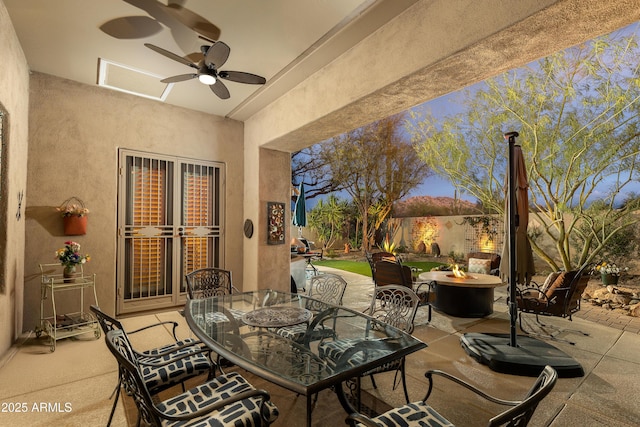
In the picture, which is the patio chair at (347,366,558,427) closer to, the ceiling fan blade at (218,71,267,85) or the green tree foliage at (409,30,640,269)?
the ceiling fan blade at (218,71,267,85)

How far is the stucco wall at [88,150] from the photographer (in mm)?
3947

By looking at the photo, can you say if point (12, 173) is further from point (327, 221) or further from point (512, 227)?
point (327, 221)

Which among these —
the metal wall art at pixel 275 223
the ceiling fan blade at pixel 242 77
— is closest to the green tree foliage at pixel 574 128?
the metal wall art at pixel 275 223

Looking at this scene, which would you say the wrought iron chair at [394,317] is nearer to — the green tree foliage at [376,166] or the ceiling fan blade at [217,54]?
the ceiling fan blade at [217,54]

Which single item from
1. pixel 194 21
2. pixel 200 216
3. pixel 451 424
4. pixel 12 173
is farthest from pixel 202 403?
pixel 200 216

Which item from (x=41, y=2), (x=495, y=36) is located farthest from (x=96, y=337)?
(x=495, y=36)

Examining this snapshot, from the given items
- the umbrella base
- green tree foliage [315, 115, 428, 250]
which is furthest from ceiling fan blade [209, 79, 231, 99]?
green tree foliage [315, 115, 428, 250]

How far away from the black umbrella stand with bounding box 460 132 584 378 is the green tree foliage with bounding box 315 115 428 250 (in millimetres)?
10781

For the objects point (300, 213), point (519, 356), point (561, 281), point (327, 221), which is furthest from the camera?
point (327, 221)

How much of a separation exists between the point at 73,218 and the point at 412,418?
14.9 ft

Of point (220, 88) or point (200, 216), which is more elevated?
point (220, 88)

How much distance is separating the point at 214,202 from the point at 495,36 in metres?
4.62

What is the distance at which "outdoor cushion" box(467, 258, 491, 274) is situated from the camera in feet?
19.8

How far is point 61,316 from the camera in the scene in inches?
150
